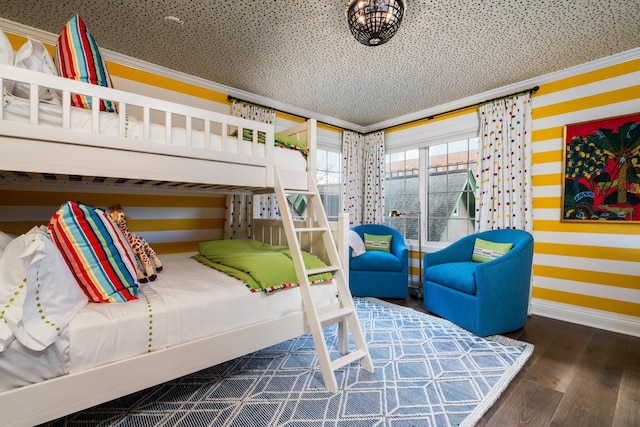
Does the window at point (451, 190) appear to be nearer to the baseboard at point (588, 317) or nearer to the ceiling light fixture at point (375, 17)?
the baseboard at point (588, 317)

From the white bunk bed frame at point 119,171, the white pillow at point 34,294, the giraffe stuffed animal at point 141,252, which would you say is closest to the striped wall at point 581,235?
the white bunk bed frame at point 119,171

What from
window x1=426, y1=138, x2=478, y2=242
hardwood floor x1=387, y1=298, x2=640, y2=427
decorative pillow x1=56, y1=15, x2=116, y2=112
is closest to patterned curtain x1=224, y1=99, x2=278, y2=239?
decorative pillow x1=56, y1=15, x2=116, y2=112

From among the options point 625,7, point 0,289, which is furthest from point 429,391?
point 625,7

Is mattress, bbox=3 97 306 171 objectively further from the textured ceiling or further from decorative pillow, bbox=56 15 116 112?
the textured ceiling

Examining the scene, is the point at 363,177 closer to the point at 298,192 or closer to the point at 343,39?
the point at 343,39

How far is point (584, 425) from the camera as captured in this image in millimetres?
1430

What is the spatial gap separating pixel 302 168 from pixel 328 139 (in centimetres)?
221

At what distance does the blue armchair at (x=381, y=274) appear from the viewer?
343 cm

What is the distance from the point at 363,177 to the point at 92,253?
385 cm

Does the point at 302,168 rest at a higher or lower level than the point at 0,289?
higher

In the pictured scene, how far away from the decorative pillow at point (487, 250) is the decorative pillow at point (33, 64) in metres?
3.58

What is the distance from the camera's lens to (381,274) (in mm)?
3449

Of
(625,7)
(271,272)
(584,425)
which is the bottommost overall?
(584,425)

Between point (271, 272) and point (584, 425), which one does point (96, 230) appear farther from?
point (584, 425)
